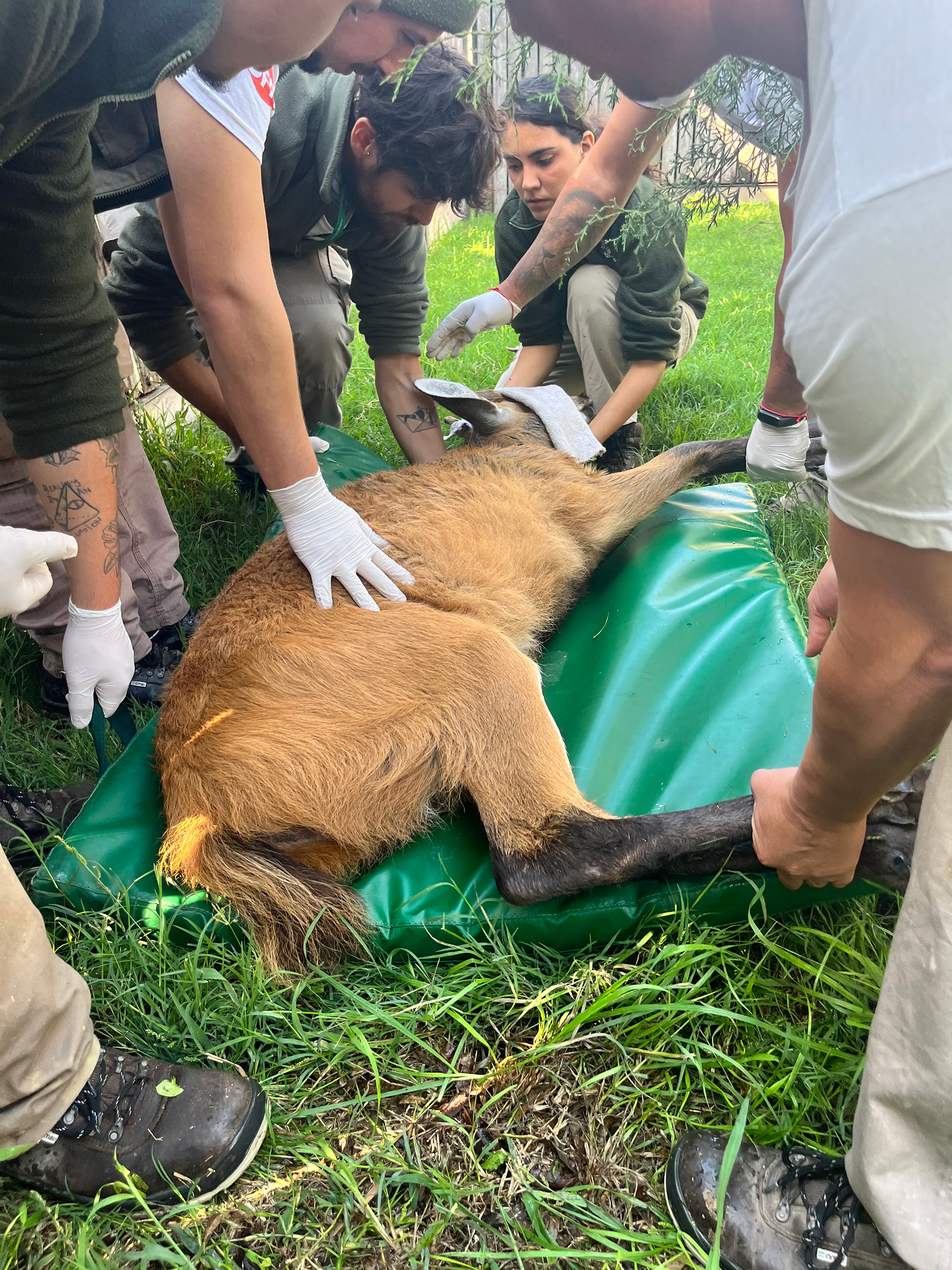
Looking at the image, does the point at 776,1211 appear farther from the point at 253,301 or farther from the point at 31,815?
the point at 253,301

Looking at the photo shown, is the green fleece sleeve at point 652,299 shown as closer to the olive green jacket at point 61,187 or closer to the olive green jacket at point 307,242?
the olive green jacket at point 307,242

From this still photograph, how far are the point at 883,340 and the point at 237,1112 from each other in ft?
5.59

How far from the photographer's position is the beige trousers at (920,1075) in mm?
1191

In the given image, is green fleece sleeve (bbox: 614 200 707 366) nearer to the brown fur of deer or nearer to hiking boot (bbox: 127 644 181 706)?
the brown fur of deer

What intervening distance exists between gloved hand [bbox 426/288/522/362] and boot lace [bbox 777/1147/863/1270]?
308 centimetres

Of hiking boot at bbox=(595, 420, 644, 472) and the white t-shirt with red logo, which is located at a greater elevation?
the white t-shirt with red logo

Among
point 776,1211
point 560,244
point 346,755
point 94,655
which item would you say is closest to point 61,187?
point 94,655

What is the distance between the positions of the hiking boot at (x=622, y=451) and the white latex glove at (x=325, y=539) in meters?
2.16

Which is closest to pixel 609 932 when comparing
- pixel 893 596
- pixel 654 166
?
pixel 893 596

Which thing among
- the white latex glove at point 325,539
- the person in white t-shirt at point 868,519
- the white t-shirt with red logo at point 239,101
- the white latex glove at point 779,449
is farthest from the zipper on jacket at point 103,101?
the white latex glove at point 779,449

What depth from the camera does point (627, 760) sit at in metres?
2.28

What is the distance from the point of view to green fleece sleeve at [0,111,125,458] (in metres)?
1.90

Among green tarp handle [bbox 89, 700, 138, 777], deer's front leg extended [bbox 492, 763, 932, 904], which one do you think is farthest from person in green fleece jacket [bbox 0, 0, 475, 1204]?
deer's front leg extended [bbox 492, 763, 932, 904]

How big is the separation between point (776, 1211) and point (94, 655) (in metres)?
2.10
